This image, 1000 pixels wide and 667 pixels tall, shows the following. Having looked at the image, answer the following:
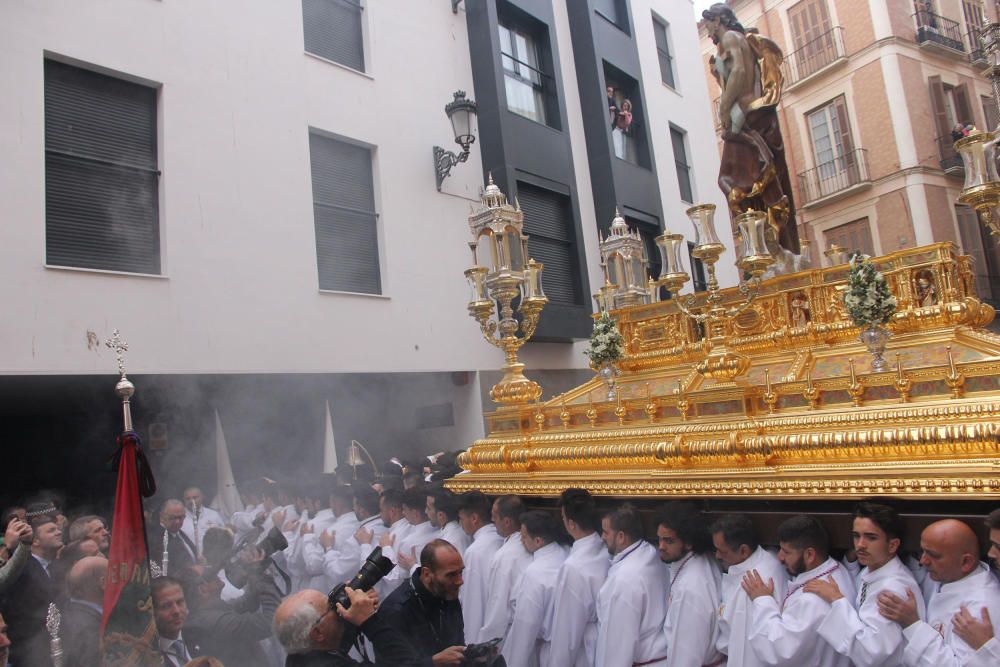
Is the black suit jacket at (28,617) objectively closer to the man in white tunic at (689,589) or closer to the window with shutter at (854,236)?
the man in white tunic at (689,589)

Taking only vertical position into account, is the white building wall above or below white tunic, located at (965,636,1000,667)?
above

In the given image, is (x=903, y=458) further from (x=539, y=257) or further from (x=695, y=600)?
(x=539, y=257)

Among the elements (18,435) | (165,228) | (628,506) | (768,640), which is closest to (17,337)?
(165,228)

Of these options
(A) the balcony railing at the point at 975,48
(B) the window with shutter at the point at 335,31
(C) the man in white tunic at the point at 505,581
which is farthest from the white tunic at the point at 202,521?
(A) the balcony railing at the point at 975,48

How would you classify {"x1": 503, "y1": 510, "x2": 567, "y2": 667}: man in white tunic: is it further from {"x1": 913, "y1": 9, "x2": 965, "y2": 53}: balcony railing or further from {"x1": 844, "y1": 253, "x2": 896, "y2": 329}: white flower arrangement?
{"x1": 913, "y1": 9, "x2": 965, "y2": 53}: balcony railing

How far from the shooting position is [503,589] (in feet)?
14.8

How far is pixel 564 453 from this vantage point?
5039mm

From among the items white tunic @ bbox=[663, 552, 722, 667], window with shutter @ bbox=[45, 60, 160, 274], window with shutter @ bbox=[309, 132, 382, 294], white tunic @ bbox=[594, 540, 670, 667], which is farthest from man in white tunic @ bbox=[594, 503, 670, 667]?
window with shutter @ bbox=[309, 132, 382, 294]

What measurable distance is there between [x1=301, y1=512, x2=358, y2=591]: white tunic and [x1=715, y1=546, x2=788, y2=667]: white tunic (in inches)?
128

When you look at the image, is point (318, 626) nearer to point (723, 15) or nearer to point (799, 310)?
point (799, 310)

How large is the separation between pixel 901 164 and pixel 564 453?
11896 millimetres

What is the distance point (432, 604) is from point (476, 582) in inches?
62.5

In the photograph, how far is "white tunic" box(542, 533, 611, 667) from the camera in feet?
13.4

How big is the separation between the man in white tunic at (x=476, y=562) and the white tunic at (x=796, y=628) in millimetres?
1949
